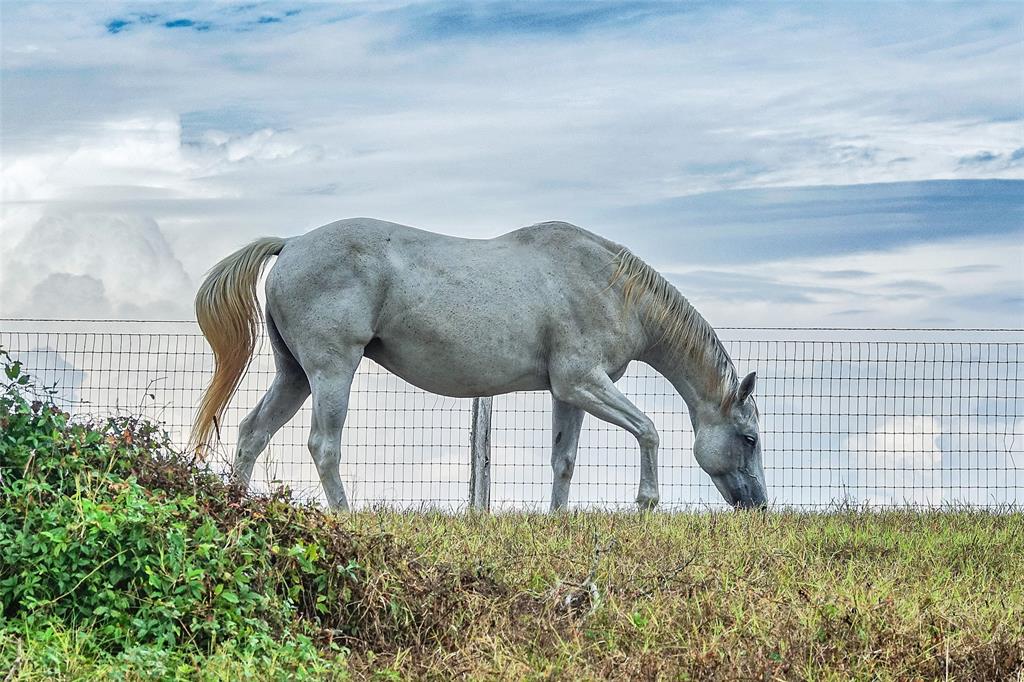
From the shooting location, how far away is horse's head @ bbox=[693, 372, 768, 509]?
32.7ft

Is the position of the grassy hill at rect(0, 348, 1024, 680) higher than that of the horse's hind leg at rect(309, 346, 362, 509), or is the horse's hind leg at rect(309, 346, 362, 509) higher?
the horse's hind leg at rect(309, 346, 362, 509)

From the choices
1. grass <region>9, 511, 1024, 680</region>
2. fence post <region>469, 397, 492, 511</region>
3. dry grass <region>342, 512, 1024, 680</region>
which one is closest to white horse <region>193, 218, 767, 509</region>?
fence post <region>469, 397, 492, 511</region>

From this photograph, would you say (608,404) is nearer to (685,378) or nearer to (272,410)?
(685,378)

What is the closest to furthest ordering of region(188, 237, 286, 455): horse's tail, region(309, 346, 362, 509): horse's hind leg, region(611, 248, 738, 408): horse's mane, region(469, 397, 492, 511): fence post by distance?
1. region(309, 346, 362, 509): horse's hind leg
2. region(188, 237, 286, 455): horse's tail
3. region(611, 248, 738, 408): horse's mane
4. region(469, 397, 492, 511): fence post

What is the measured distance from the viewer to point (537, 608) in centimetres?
579

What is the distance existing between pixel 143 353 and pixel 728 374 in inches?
216

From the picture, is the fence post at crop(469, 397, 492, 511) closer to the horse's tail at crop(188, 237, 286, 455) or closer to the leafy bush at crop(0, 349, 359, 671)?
the horse's tail at crop(188, 237, 286, 455)

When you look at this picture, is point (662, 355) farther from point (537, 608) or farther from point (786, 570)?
point (537, 608)

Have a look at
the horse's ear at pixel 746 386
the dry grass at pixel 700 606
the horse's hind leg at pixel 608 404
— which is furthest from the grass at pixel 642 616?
the horse's ear at pixel 746 386

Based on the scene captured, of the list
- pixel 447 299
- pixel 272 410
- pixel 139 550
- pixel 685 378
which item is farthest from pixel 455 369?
pixel 139 550

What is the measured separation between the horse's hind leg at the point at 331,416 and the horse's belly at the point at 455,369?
0.35 m

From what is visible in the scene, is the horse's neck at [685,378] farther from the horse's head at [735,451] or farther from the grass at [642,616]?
the grass at [642,616]

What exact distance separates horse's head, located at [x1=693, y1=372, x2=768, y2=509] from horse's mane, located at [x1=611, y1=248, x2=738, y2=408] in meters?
0.14

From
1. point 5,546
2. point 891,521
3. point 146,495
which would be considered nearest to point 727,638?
point 146,495
